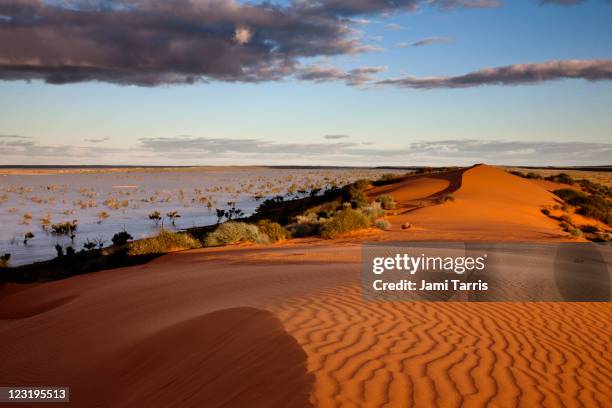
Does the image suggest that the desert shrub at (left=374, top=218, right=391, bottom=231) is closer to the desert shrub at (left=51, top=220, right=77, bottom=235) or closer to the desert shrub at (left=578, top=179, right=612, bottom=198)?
the desert shrub at (left=51, top=220, right=77, bottom=235)

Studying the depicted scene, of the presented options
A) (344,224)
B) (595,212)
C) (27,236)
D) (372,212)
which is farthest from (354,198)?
(27,236)

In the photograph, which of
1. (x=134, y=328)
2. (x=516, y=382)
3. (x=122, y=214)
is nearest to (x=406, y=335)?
(x=516, y=382)

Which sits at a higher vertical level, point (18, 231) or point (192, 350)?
point (192, 350)

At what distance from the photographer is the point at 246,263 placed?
1277 cm

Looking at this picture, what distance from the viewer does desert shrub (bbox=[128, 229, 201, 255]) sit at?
659 inches

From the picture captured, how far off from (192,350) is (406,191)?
29137 mm

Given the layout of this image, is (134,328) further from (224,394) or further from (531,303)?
(531,303)

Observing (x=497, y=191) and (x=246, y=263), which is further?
(x=497, y=191)

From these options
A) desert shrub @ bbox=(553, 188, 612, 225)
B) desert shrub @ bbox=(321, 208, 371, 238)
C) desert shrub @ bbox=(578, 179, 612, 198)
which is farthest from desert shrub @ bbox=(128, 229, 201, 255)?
desert shrub @ bbox=(578, 179, 612, 198)

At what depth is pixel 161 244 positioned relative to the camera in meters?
17.0

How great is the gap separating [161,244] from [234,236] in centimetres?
266

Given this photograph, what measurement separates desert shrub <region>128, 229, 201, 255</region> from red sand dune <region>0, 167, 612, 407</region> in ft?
16.3

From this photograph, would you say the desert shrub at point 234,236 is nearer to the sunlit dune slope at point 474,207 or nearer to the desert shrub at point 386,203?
the sunlit dune slope at point 474,207

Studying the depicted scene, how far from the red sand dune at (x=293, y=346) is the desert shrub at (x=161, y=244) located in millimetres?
4959
